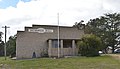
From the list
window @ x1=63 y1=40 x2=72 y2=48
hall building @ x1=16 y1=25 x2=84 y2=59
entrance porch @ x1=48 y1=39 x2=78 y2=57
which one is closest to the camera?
entrance porch @ x1=48 y1=39 x2=78 y2=57

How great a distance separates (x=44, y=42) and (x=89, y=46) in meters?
9.98

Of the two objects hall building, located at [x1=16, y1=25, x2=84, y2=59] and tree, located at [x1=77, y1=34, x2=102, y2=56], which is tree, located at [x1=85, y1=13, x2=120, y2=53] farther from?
tree, located at [x1=77, y1=34, x2=102, y2=56]

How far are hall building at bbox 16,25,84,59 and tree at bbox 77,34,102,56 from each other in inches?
151

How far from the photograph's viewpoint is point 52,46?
160ft

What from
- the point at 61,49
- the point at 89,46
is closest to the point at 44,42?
the point at 61,49

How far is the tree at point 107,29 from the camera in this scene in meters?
77.2

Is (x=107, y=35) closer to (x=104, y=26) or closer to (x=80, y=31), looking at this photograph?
(x=104, y=26)

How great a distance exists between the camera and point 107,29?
264 feet

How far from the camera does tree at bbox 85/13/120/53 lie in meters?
77.2

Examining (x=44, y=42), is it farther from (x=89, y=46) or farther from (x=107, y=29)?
(x=107, y=29)

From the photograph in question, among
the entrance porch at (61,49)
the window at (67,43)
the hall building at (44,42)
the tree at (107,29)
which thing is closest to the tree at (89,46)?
the entrance porch at (61,49)

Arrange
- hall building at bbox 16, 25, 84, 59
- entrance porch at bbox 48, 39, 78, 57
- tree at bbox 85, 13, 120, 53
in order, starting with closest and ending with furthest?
1. entrance porch at bbox 48, 39, 78, 57
2. hall building at bbox 16, 25, 84, 59
3. tree at bbox 85, 13, 120, 53

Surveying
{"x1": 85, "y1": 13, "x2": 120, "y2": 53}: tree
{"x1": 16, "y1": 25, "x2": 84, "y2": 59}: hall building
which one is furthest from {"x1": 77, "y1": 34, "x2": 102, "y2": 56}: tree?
{"x1": 85, "y1": 13, "x2": 120, "y2": 53}: tree

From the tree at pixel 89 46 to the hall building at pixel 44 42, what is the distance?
12.6ft
